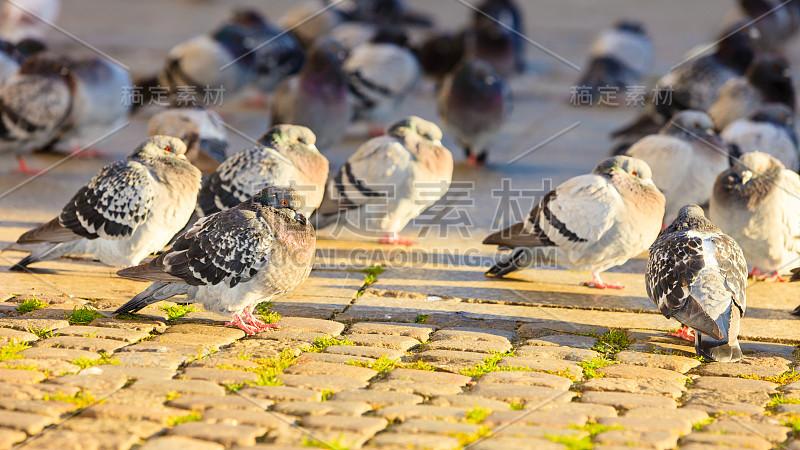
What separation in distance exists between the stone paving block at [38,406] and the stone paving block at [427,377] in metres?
1.36

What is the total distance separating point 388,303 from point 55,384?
210 cm

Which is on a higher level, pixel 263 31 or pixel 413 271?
pixel 263 31

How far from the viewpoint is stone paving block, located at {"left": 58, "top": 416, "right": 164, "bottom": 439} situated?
332 centimetres

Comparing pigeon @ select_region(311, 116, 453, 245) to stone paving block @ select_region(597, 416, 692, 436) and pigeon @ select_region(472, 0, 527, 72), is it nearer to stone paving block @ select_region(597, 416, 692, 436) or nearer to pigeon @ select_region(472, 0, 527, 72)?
stone paving block @ select_region(597, 416, 692, 436)

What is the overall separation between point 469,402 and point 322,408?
0.61 m

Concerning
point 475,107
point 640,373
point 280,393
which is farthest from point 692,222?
point 475,107

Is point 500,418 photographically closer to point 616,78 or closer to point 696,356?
point 696,356

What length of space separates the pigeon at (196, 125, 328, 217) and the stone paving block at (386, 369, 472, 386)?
2174 mm

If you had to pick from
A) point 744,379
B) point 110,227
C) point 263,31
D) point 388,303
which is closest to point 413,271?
point 388,303

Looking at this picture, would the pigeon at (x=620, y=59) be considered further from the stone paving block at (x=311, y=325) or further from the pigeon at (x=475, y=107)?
the stone paving block at (x=311, y=325)

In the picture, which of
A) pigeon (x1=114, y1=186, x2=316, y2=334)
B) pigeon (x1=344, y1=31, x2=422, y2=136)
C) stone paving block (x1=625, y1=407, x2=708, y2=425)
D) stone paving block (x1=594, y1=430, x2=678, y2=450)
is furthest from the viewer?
pigeon (x1=344, y1=31, x2=422, y2=136)

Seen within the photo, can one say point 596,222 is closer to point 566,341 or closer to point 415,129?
point 566,341

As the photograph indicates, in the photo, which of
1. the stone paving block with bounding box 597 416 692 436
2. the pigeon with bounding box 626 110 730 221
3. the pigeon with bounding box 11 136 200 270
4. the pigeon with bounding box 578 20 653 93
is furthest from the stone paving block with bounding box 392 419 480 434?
the pigeon with bounding box 578 20 653 93

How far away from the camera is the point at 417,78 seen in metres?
11.1
